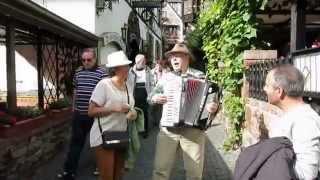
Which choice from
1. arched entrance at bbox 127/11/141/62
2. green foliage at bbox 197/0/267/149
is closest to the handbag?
green foliage at bbox 197/0/267/149

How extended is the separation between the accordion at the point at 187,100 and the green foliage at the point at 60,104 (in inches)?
210

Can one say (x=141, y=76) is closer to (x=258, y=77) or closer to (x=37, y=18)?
(x=37, y=18)

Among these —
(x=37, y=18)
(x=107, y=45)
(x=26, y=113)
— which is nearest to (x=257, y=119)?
(x=26, y=113)

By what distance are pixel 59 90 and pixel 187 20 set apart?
31148 millimetres

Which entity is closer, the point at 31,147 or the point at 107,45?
the point at 31,147

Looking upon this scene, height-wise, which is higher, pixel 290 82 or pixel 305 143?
pixel 290 82

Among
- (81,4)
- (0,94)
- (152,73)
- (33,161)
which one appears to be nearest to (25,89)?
(0,94)

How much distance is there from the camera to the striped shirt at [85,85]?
26.2 feet

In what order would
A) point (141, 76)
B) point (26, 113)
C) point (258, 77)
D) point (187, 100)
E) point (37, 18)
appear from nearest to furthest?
point (187, 100) → point (258, 77) → point (37, 18) → point (26, 113) → point (141, 76)

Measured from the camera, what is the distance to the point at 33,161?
8.54 m

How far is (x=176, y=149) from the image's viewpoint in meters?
6.16

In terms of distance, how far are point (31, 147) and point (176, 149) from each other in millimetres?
3062

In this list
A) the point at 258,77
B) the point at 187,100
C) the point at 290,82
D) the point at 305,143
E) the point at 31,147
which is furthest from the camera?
the point at 31,147

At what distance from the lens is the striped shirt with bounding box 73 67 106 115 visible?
26.2 feet
